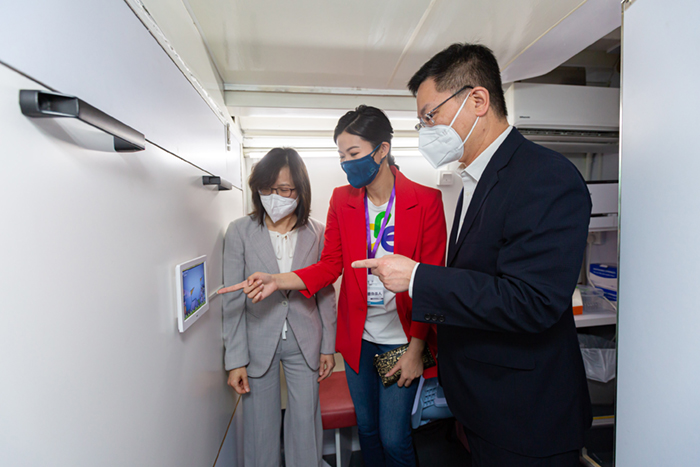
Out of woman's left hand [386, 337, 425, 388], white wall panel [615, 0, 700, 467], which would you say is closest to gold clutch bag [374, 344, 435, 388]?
woman's left hand [386, 337, 425, 388]

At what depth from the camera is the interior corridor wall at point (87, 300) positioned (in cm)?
41

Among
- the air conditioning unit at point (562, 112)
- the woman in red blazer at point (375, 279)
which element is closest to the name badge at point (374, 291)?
the woman in red blazer at point (375, 279)

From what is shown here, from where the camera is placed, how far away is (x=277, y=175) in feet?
4.85

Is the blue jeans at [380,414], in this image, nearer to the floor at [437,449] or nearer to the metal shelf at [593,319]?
the floor at [437,449]

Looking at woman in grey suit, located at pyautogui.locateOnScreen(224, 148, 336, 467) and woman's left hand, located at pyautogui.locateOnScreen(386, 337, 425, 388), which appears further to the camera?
woman in grey suit, located at pyautogui.locateOnScreen(224, 148, 336, 467)

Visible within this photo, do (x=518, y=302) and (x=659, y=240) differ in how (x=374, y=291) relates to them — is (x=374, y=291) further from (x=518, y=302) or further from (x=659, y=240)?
(x=659, y=240)

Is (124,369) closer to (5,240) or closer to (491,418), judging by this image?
(5,240)

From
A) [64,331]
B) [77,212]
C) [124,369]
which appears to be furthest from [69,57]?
[124,369]

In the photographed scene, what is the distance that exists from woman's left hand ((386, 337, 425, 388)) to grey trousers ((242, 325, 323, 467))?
464 millimetres

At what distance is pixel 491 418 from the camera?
0.89m

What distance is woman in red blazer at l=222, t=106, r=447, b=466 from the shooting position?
1365mm

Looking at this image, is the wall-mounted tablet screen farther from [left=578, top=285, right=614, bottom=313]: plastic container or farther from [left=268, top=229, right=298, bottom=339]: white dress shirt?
[left=578, top=285, right=614, bottom=313]: plastic container

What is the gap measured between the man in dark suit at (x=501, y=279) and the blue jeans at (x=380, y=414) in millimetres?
438

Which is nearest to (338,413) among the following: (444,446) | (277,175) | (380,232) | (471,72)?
(444,446)
